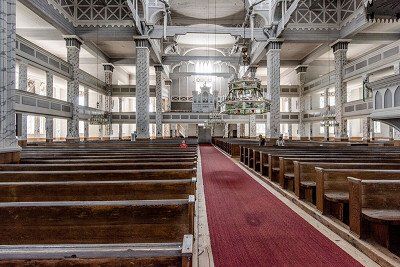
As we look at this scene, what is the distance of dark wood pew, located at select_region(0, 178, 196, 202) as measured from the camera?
8.39ft

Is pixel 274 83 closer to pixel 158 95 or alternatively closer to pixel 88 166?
pixel 158 95

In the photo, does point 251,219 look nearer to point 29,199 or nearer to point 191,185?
point 191,185

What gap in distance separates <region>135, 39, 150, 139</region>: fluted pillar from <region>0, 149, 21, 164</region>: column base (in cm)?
1042

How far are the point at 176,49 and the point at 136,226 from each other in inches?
971

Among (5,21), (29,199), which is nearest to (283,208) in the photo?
(29,199)

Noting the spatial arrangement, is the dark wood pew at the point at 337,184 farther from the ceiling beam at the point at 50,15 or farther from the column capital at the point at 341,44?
the column capital at the point at 341,44

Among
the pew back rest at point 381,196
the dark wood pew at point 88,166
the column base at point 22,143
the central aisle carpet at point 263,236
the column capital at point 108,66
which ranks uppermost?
the column capital at point 108,66

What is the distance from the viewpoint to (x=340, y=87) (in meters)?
16.5

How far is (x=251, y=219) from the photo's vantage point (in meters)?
3.62

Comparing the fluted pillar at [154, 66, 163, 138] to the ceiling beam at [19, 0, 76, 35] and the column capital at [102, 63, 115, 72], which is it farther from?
the ceiling beam at [19, 0, 76, 35]

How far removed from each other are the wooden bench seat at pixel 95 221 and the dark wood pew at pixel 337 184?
2.24m

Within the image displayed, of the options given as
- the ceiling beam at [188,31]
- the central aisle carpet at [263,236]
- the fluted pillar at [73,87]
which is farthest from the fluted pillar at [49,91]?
the central aisle carpet at [263,236]

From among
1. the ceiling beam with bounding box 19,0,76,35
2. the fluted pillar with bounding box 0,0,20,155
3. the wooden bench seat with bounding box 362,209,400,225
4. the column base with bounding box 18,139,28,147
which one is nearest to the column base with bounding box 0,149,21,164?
the fluted pillar with bounding box 0,0,20,155

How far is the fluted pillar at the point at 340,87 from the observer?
1611 centimetres
